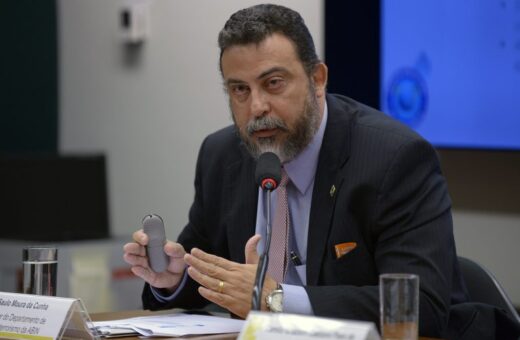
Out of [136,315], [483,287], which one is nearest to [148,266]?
[136,315]

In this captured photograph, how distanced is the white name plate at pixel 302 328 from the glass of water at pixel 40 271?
0.65 m

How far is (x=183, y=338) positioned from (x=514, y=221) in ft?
5.62

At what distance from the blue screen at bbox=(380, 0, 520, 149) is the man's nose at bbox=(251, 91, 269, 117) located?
1.22 m

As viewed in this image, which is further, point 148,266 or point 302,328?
point 148,266

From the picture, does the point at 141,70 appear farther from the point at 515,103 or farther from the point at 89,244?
the point at 515,103

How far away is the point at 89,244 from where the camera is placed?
14.1 feet

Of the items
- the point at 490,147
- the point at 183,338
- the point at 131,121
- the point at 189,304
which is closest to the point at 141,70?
the point at 131,121

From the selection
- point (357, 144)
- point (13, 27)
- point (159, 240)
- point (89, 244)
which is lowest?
point (89, 244)

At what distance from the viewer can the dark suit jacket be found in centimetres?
223

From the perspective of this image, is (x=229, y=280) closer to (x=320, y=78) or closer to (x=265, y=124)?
(x=265, y=124)

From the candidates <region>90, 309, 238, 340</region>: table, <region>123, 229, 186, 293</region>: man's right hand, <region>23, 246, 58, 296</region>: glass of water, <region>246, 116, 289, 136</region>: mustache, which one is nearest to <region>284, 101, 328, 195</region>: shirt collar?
<region>246, 116, 289, 136</region>: mustache

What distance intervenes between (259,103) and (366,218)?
0.38m

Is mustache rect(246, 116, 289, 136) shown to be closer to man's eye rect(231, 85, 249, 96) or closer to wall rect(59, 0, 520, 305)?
man's eye rect(231, 85, 249, 96)

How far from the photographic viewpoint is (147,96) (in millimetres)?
4820
